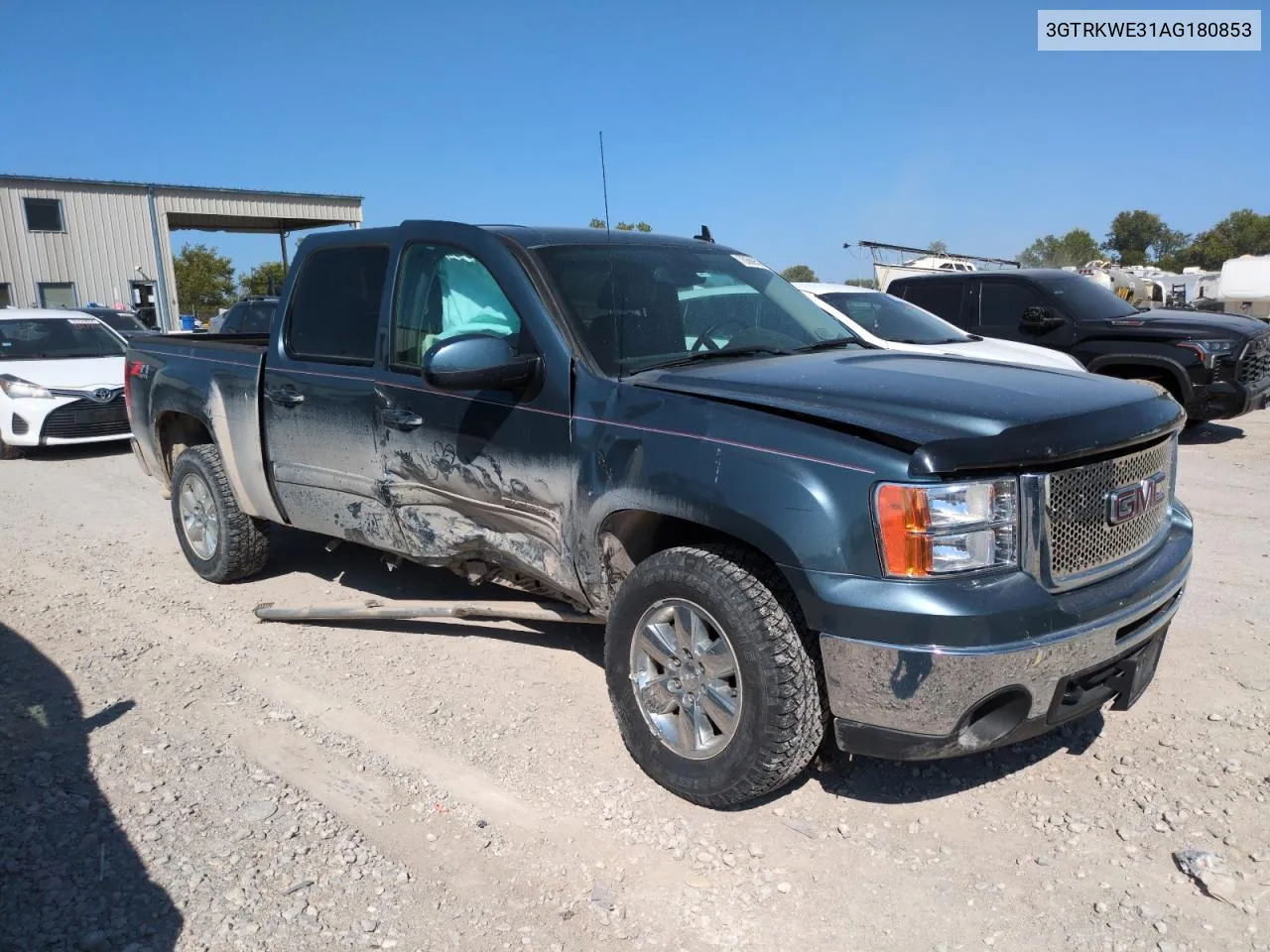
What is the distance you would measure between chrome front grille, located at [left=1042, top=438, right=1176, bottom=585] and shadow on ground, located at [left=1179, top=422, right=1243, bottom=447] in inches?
296

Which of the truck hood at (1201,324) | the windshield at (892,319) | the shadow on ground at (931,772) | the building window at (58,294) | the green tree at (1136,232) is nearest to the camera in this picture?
the shadow on ground at (931,772)

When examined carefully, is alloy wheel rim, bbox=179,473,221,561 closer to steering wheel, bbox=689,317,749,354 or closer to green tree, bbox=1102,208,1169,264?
steering wheel, bbox=689,317,749,354

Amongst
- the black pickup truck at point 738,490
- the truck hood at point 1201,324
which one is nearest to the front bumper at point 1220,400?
the truck hood at point 1201,324

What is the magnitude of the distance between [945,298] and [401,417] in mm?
8270

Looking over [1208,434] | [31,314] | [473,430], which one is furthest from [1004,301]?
[31,314]

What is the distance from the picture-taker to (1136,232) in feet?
197

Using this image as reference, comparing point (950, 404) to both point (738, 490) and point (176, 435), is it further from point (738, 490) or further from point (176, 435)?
point (176, 435)

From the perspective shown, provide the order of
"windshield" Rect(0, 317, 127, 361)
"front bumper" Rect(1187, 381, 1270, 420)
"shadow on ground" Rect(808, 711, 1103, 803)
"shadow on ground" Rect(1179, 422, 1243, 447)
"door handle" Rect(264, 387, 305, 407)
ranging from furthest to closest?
"windshield" Rect(0, 317, 127, 361)
"shadow on ground" Rect(1179, 422, 1243, 447)
"front bumper" Rect(1187, 381, 1270, 420)
"door handle" Rect(264, 387, 305, 407)
"shadow on ground" Rect(808, 711, 1103, 803)

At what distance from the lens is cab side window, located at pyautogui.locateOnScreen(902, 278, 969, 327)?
10.7 metres

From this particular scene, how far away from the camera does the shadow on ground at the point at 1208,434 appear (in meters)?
9.75

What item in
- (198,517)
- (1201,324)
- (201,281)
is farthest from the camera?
(201,281)

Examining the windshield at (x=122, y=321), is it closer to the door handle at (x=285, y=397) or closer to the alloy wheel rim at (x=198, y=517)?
the alloy wheel rim at (x=198, y=517)

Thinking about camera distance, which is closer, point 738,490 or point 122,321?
point 738,490

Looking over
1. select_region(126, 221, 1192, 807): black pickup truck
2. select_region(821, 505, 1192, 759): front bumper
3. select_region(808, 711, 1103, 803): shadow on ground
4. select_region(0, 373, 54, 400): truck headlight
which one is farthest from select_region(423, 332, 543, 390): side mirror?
select_region(0, 373, 54, 400): truck headlight
